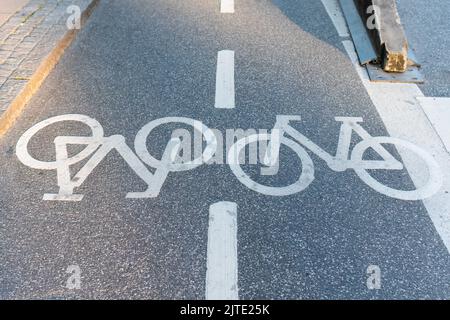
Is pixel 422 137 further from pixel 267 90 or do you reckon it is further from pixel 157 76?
pixel 157 76

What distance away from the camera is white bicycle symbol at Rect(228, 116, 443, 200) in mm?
3686

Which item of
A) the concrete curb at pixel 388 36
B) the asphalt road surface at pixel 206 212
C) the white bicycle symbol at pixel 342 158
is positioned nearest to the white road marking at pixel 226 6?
the asphalt road surface at pixel 206 212

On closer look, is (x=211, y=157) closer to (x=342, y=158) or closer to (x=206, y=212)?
(x=206, y=212)

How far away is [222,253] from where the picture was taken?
3117 millimetres

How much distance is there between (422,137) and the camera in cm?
432

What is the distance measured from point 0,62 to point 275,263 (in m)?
4.21

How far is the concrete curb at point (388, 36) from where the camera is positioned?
5414 mm

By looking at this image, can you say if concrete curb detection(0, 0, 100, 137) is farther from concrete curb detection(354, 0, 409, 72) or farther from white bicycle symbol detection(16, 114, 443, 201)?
concrete curb detection(354, 0, 409, 72)

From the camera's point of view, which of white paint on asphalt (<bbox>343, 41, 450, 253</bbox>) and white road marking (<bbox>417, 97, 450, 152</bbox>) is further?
white road marking (<bbox>417, 97, 450, 152</bbox>)

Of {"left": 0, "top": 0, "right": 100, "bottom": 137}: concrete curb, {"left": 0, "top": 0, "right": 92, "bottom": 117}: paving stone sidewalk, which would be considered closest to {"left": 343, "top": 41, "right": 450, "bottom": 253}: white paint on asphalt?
{"left": 0, "top": 0, "right": 100, "bottom": 137}: concrete curb

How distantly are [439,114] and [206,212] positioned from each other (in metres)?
2.88

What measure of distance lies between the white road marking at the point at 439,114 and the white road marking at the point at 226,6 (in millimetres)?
3652

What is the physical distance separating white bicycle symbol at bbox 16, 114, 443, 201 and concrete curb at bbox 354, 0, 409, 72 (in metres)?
1.45

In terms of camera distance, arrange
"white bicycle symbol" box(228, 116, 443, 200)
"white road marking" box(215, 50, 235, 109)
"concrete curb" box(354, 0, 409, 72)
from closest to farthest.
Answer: "white bicycle symbol" box(228, 116, 443, 200)
"white road marking" box(215, 50, 235, 109)
"concrete curb" box(354, 0, 409, 72)
